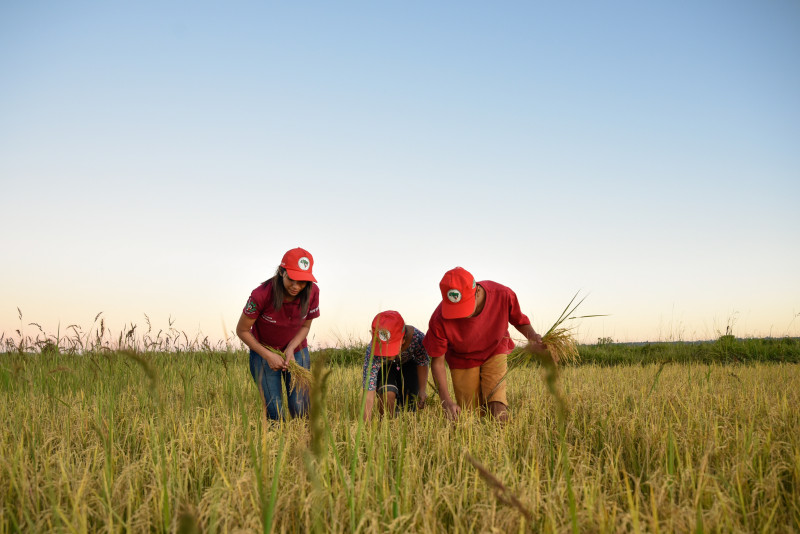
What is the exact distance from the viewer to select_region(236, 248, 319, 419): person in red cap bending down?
16.1 ft

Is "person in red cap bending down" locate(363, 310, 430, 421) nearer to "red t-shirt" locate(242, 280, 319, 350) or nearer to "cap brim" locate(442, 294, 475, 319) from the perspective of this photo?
"cap brim" locate(442, 294, 475, 319)

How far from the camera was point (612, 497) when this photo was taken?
Answer: 2.71m

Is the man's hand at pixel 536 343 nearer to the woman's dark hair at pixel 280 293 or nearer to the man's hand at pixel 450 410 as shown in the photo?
the man's hand at pixel 450 410

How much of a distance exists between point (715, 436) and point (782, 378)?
447 cm

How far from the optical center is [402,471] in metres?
2.85

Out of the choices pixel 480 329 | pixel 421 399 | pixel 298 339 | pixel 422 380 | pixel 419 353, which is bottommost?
pixel 421 399

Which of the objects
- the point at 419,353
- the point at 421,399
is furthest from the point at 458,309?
the point at 421,399

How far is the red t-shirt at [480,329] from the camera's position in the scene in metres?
4.88

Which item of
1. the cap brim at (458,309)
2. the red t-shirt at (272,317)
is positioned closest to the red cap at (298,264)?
the red t-shirt at (272,317)

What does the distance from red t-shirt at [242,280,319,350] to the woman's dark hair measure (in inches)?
1.8

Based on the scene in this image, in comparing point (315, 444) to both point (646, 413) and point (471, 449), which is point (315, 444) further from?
point (646, 413)

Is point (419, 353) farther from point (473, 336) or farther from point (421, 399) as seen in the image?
point (473, 336)

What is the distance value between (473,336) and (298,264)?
1770 mm

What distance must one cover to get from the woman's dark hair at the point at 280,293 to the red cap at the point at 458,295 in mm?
1422
